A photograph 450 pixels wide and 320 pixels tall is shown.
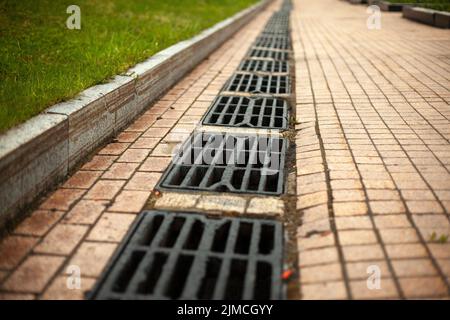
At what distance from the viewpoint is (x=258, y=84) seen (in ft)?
17.9

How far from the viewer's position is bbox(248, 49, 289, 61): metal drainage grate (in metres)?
7.34

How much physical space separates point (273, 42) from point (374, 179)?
6726 millimetres

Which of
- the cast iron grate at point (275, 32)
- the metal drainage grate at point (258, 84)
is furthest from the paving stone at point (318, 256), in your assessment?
the cast iron grate at point (275, 32)

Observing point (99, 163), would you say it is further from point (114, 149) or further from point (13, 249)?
point (13, 249)

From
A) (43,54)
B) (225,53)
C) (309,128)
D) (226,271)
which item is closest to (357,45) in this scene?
(225,53)

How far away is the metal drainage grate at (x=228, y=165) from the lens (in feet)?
9.28

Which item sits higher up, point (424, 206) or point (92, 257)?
point (424, 206)

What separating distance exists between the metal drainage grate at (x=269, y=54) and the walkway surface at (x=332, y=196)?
2251 mm

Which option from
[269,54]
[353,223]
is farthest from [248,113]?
[269,54]

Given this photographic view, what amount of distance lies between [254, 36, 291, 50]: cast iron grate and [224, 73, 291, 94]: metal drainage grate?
261cm

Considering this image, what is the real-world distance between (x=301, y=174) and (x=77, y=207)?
1468 millimetres

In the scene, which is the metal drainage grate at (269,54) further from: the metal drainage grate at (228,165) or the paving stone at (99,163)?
the paving stone at (99,163)

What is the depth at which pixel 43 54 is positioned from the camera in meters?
4.51
